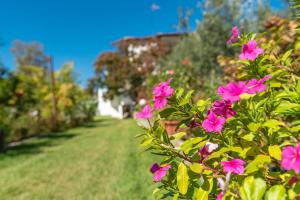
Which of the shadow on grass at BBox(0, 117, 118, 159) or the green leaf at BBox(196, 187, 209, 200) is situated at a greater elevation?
the green leaf at BBox(196, 187, 209, 200)

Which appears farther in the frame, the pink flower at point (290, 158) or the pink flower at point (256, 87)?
the pink flower at point (256, 87)

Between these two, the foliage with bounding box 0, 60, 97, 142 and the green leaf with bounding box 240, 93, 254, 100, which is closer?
the green leaf with bounding box 240, 93, 254, 100

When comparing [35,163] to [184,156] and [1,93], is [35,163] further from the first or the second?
[184,156]

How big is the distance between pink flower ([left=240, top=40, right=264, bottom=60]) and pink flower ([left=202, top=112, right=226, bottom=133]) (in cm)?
46

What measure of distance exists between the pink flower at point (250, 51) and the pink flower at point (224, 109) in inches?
12.2

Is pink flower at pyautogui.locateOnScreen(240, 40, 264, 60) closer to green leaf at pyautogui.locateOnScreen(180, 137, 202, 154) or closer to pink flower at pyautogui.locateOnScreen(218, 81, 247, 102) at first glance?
pink flower at pyautogui.locateOnScreen(218, 81, 247, 102)

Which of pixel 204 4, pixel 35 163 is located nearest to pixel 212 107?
pixel 35 163

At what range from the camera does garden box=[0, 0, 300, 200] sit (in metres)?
1.87

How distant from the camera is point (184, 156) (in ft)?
6.81

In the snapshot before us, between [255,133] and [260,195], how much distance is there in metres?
0.44

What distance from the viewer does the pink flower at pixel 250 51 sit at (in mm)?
2193

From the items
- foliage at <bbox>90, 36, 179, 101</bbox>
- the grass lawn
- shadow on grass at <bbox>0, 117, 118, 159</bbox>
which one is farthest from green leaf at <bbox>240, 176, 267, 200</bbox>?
foliage at <bbox>90, 36, 179, 101</bbox>

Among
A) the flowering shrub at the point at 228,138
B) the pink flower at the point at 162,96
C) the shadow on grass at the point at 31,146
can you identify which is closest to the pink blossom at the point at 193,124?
the flowering shrub at the point at 228,138

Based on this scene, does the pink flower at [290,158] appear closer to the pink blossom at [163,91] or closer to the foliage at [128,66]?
the pink blossom at [163,91]
